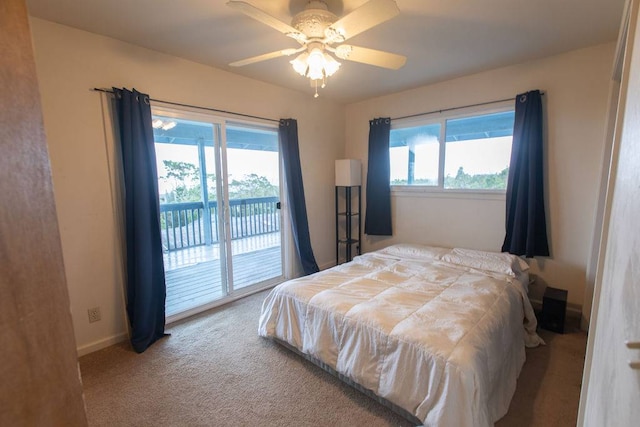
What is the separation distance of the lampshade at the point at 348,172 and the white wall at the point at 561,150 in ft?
4.05

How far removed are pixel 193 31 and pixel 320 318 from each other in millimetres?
2345

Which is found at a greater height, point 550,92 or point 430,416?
point 550,92

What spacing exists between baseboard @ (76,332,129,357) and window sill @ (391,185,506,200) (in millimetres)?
3347

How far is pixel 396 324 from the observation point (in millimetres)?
1697

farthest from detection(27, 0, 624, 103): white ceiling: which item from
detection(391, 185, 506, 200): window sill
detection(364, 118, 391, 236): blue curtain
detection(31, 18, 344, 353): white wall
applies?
detection(391, 185, 506, 200): window sill

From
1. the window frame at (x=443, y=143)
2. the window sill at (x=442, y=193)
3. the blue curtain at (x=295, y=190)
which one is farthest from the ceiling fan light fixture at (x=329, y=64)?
the window sill at (x=442, y=193)

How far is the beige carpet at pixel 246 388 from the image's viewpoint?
1662 mm

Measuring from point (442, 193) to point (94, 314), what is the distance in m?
3.69

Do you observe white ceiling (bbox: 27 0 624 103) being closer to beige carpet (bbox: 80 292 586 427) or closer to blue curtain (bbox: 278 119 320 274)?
blue curtain (bbox: 278 119 320 274)

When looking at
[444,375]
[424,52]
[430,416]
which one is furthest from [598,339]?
[424,52]

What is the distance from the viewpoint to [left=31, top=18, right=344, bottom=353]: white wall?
207cm

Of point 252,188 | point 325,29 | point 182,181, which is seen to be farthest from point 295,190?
point 325,29

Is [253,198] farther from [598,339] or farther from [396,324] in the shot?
[598,339]

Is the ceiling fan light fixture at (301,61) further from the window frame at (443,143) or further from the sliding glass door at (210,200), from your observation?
the window frame at (443,143)
